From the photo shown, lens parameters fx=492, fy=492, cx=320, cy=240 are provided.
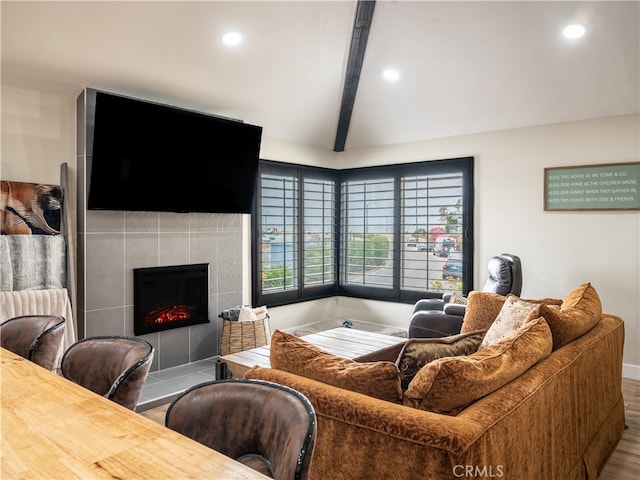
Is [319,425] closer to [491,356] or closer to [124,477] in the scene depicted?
[491,356]

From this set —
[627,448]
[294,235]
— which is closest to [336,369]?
[627,448]

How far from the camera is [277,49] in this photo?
4105 mm

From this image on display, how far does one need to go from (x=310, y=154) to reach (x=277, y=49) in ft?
6.78

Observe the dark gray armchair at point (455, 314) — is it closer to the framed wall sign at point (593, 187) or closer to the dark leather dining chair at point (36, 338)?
the framed wall sign at point (593, 187)

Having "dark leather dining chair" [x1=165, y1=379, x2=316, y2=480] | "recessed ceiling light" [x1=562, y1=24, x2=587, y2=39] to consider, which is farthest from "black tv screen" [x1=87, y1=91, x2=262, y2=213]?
"dark leather dining chair" [x1=165, y1=379, x2=316, y2=480]

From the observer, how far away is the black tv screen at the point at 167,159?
3812mm

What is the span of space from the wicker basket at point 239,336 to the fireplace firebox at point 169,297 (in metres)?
0.30

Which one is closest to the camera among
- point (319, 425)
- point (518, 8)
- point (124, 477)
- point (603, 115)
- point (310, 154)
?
point (124, 477)

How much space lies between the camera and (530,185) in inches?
192

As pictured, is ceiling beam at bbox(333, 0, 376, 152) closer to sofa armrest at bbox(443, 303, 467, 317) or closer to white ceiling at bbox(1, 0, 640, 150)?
white ceiling at bbox(1, 0, 640, 150)

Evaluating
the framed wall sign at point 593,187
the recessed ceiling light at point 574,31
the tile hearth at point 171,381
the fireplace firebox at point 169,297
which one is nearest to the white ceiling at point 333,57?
the recessed ceiling light at point 574,31

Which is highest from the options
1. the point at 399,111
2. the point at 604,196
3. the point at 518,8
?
the point at 518,8

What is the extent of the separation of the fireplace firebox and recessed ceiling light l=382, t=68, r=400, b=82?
2527 mm

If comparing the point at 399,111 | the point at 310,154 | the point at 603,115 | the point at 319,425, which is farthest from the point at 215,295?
the point at 603,115
